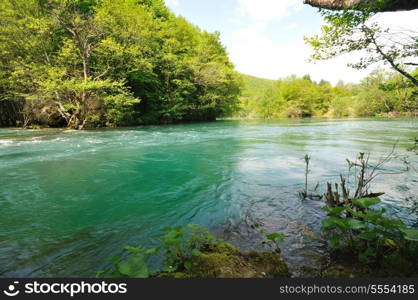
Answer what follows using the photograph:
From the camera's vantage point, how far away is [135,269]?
1894 mm

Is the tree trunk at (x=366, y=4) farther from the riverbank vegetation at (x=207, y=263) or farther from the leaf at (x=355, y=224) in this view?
the riverbank vegetation at (x=207, y=263)

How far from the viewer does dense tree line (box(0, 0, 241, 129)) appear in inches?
778

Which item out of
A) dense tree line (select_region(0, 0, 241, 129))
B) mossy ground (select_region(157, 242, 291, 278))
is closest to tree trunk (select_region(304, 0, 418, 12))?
mossy ground (select_region(157, 242, 291, 278))

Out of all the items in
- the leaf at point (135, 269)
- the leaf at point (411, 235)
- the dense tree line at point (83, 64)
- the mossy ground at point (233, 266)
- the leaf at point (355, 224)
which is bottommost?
the mossy ground at point (233, 266)

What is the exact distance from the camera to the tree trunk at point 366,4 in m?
3.23

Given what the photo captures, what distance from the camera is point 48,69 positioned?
19828mm

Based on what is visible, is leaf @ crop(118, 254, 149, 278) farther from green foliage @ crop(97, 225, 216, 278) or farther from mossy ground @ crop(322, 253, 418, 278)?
mossy ground @ crop(322, 253, 418, 278)

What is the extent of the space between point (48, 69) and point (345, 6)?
76.6ft

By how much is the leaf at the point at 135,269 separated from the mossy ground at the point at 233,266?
26 cm

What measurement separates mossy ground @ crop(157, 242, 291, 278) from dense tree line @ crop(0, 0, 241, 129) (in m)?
20.2

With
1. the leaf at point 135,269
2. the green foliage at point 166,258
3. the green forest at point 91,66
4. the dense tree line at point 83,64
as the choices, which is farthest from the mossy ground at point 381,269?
the dense tree line at point 83,64

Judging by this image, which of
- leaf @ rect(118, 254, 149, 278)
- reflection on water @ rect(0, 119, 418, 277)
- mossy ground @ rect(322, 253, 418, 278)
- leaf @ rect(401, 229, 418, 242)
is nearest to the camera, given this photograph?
leaf @ rect(118, 254, 149, 278)

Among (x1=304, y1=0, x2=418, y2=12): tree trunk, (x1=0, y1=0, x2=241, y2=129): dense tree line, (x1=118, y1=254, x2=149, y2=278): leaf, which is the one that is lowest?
(x1=118, y1=254, x2=149, y2=278): leaf

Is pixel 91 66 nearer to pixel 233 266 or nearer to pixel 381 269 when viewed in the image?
pixel 233 266
